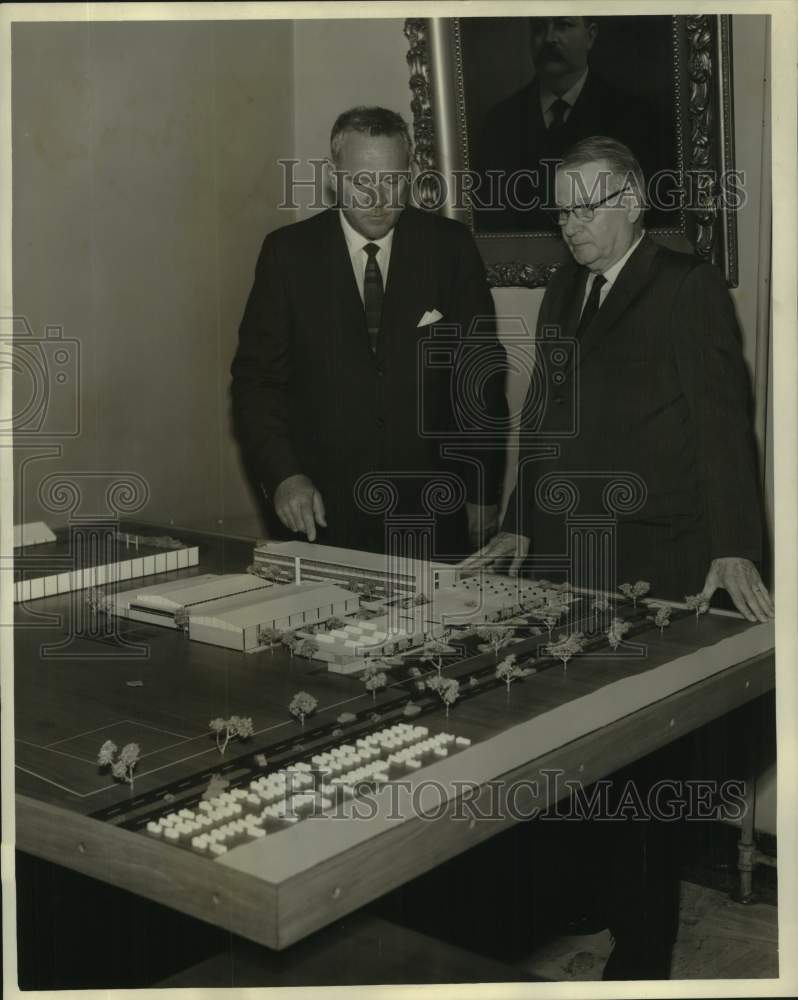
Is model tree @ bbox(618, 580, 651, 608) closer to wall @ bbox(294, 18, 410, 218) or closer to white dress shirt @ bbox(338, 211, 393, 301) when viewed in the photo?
white dress shirt @ bbox(338, 211, 393, 301)

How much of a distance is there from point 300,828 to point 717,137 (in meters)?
2.19

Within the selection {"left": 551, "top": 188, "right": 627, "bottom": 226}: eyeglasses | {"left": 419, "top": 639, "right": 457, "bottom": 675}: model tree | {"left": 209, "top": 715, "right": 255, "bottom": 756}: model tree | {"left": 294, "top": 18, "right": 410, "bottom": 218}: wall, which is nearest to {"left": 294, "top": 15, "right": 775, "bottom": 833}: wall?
{"left": 294, "top": 18, "right": 410, "bottom": 218}: wall

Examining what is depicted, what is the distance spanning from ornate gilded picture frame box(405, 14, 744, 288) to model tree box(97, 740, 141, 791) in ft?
6.27

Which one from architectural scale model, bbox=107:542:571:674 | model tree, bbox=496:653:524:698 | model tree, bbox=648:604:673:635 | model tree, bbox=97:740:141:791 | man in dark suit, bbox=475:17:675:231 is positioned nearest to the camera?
model tree, bbox=97:740:141:791

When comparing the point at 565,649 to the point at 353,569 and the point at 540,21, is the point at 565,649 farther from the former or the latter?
the point at 540,21

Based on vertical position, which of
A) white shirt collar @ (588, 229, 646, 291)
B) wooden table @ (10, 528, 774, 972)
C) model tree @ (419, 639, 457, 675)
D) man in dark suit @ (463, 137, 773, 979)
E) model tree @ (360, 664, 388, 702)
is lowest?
wooden table @ (10, 528, 774, 972)

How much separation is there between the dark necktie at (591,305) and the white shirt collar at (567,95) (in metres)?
0.46

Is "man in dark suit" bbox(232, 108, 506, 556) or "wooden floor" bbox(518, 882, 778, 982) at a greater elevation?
"man in dark suit" bbox(232, 108, 506, 556)

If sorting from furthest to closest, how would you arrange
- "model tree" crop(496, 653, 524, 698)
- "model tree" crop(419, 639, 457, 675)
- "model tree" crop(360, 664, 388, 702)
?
"model tree" crop(419, 639, 457, 675) → "model tree" crop(496, 653, 524, 698) → "model tree" crop(360, 664, 388, 702)

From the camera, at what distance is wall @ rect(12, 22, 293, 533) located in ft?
10.7

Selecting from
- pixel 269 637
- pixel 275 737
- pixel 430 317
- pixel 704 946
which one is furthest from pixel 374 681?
pixel 704 946

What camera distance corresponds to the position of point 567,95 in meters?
3.36

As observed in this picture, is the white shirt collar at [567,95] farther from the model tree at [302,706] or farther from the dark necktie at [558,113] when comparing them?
the model tree at [302,706]

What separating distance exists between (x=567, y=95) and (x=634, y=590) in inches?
51.6
